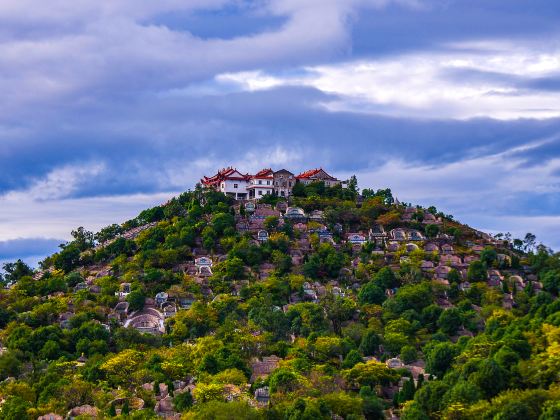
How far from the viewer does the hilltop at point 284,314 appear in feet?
178

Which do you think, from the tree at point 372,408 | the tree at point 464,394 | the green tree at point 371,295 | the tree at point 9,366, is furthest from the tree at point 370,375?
the tree at point 9,366

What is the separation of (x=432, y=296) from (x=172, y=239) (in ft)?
83.2

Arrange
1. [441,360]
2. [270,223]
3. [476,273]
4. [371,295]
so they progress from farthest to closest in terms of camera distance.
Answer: [270,223] → [476,273] → [371,295] → [441,360]

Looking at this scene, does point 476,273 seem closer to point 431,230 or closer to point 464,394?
point 431,230

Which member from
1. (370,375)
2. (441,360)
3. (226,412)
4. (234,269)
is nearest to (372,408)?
(370,375)

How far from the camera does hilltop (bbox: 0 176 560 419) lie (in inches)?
2132

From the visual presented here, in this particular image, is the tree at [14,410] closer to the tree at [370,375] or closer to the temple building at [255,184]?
the tree at [370,375]

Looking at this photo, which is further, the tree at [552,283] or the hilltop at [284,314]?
the tree at [552,283]

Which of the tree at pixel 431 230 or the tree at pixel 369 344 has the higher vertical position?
the tree at pixel 431 230

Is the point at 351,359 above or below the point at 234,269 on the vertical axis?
below

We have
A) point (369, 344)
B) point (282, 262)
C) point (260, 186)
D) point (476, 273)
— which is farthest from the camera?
point (260, 186)

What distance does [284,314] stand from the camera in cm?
7475

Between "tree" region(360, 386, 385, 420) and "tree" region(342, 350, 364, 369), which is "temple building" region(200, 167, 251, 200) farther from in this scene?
"tree" region(360, 386, 385, 420)

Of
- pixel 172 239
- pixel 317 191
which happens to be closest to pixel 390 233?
pixel 317 191
